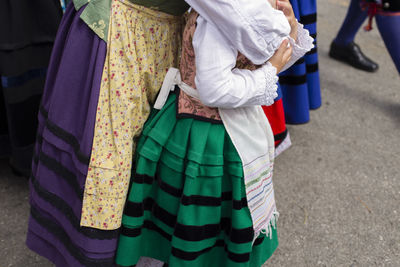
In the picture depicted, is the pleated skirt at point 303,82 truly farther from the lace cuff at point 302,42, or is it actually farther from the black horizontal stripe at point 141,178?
the black horizontal stripe at point 141,178

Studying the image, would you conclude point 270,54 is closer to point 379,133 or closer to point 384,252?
point 384,252

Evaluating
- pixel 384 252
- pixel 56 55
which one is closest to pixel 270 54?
pixel 56 55

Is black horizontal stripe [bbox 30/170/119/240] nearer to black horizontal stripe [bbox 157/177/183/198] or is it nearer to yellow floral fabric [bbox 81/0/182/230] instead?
yellow floral fabric [bbox 81/0/182/230]

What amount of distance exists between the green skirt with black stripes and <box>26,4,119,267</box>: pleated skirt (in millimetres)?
127

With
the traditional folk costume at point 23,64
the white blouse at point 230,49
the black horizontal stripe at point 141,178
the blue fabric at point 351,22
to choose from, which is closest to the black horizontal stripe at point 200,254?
the black horizontal stripe at point 141,178

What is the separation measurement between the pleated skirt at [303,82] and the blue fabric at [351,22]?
4.19ft

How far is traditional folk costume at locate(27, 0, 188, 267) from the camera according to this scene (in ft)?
3.89

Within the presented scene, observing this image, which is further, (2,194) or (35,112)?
(2,194)

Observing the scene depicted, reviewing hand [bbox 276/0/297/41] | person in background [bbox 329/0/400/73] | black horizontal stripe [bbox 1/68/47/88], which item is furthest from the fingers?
person in background [bbox 329/0/400/73]

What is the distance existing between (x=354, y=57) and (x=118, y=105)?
2.73 metres

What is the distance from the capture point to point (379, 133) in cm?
270

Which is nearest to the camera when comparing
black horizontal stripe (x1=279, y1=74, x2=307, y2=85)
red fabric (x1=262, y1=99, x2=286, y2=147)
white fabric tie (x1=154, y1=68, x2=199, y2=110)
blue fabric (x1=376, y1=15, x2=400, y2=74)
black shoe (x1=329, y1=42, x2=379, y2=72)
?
white fabric tie (x1=154, y1=68, x2=199, y2=110)

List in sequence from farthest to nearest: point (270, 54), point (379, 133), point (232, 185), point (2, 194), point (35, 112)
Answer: point (379, 133) → point (2, 194) → point (35, 112) → point (232, 185) → point (270, 54)

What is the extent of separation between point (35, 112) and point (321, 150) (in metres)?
1.64
